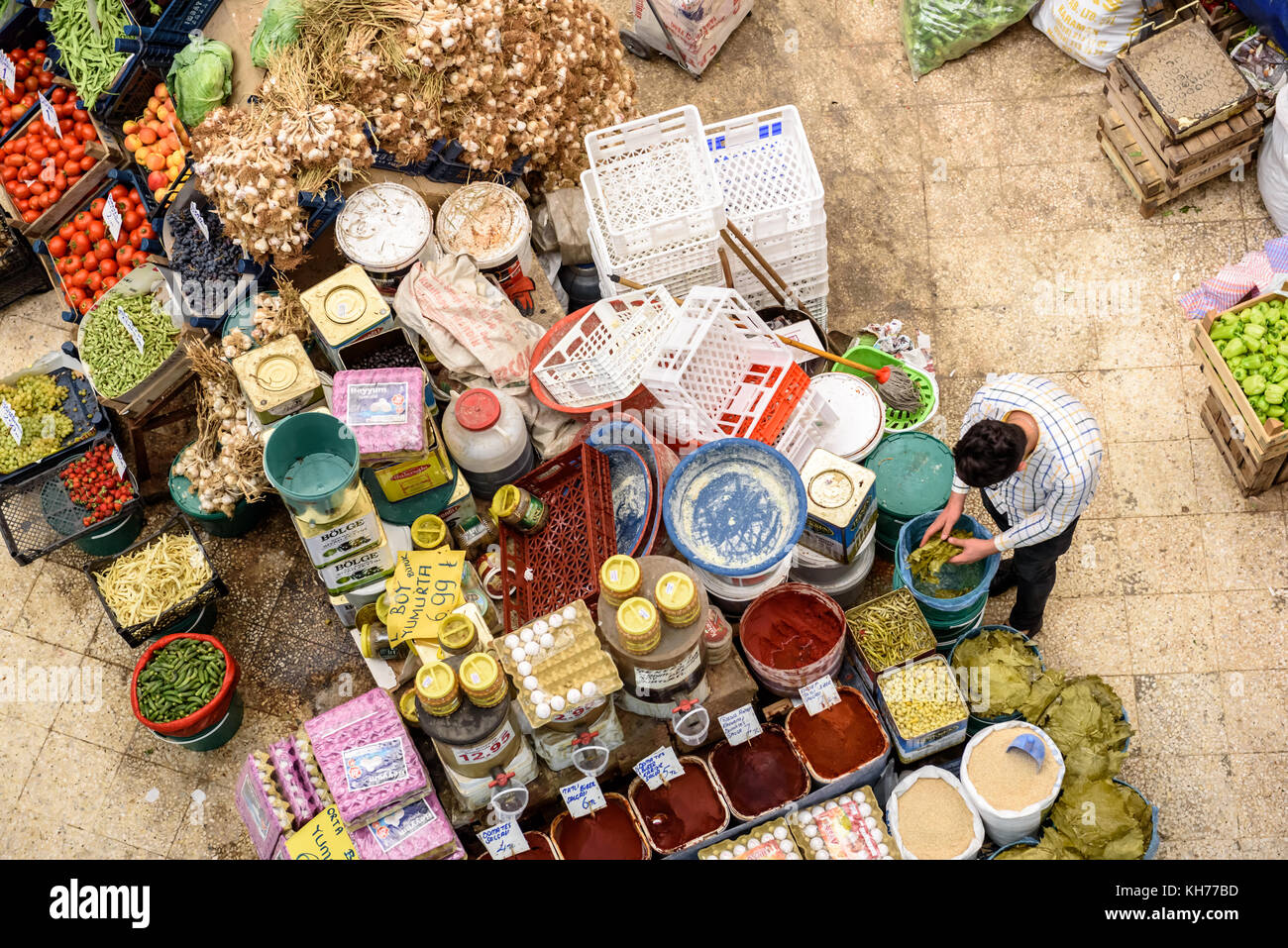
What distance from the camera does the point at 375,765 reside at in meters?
5.19

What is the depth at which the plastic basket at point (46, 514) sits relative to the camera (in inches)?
258

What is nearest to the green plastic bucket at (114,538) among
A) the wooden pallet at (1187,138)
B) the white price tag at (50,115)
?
the white price tag at (50,115)

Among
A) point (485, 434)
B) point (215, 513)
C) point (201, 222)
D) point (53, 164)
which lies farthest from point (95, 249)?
point (485, 434)

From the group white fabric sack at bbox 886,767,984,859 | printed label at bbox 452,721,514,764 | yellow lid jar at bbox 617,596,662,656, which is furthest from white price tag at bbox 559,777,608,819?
white fabric sack at bbox 886,767,984,859

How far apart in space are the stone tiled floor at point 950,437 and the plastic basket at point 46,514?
340 millimetres

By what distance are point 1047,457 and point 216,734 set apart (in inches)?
172

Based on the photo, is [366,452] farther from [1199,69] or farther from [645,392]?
[1199,69]

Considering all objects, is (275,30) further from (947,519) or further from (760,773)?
(760,773)

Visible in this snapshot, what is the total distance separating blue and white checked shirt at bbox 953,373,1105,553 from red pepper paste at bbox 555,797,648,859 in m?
2.14

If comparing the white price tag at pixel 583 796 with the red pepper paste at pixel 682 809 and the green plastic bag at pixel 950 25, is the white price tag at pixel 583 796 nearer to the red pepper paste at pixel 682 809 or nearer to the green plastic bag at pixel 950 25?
the red pepper paste at pixel 682 809

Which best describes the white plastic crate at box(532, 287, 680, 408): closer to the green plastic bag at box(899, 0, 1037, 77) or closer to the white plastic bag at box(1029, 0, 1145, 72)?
the green plastic bag at box(899, 0, 1037, 77)

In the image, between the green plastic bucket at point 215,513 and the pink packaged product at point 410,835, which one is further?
the green plastic bucket at point 215,513

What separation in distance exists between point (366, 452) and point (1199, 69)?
541 centimetres

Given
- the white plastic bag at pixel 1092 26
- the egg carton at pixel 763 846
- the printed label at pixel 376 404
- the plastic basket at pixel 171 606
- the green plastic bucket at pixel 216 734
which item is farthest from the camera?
the white plastic bag at pixel 1092 26
